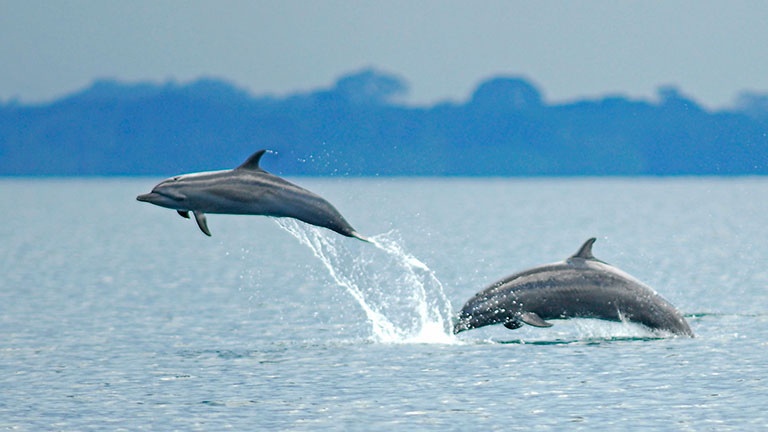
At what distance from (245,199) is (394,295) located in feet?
67.8

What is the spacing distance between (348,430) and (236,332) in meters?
12.1

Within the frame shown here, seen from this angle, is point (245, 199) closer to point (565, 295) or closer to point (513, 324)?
point (513, 324)

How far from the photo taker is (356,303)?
36062 millimetres

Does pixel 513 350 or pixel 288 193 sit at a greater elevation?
pixel 288 193

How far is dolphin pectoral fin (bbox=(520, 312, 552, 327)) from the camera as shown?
20797 millimetres

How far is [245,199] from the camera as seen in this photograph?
2008cm

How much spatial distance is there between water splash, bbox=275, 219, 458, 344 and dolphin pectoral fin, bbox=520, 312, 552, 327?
2.45 meters

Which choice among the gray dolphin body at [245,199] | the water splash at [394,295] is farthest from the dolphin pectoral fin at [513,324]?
the gray dolphin body at [245,199]

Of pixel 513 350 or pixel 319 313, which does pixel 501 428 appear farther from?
pixel 319 313

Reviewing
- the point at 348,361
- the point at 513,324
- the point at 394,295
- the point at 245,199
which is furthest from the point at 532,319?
the point at 394,295

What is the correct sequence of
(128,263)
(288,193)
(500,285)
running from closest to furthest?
(288,193), (500,285), (128,263)

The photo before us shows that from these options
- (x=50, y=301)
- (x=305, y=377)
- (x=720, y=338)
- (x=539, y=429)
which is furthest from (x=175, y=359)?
(x=50, y=301)

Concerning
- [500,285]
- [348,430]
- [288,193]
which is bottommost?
[348,430]

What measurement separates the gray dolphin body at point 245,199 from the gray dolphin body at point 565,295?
11.5ft
